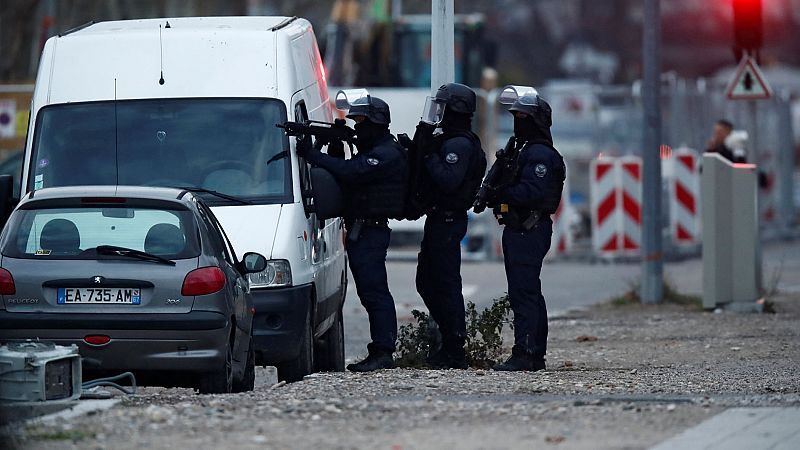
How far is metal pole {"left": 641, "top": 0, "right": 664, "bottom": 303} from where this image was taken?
19.1 metres

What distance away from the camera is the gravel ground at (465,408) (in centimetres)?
837

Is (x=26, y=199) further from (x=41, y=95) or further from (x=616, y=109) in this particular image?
(x=616, y=109)

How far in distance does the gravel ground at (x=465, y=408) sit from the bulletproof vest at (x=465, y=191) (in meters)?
1.15

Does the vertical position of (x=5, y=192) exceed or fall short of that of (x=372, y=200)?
it exceeds it

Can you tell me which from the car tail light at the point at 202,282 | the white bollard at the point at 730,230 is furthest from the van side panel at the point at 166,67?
the white bollard at the point at 730,230

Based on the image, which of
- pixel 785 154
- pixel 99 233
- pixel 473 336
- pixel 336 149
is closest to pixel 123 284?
pixel 99 233

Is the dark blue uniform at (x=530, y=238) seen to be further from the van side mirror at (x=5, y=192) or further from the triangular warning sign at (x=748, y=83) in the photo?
the triangular warning sign at (x=748, y=83)

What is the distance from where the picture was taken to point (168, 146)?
39.5 feet

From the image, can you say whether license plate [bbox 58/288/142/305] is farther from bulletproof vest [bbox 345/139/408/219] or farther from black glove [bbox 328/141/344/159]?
black glove [bbox 328/141/344/159]

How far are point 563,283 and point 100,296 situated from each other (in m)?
13.6

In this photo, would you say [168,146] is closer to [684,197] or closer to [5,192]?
[5,192]

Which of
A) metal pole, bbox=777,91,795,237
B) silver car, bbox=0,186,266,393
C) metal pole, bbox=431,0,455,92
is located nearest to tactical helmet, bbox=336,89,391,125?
metal pole, bbox=431,0,455,92

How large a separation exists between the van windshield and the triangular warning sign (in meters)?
8.16

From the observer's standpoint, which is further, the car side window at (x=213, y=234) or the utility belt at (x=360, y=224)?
the utility belt at (x=360, y=224)
